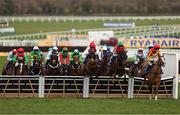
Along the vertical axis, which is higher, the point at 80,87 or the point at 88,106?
the point at 80,87

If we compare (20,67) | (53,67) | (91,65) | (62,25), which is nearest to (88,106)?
(91,65)

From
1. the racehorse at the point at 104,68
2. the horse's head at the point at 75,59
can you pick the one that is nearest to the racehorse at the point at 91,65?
the racehorse at the point at 104,68

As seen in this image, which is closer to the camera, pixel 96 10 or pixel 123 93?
pixel 123 93

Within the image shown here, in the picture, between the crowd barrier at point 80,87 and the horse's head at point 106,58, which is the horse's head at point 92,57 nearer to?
the crowd barrier at point 80,87

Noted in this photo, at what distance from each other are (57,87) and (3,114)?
3880mm

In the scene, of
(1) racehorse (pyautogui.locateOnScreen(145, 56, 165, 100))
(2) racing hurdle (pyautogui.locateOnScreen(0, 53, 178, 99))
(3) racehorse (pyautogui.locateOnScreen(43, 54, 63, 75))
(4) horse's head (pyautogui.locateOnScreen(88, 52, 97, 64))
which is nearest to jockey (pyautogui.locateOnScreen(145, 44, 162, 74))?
(1) racehorse (pyautogui.locateOnScreen(145, 56, 165, 100))

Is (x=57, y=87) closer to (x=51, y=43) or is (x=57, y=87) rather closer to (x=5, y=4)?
(x=51, y=43)

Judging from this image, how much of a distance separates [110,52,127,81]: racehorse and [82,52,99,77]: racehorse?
54cm

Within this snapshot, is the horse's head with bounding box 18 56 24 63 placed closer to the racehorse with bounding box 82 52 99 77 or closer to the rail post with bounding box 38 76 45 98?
the rail post with bounding box 38 76 45 98

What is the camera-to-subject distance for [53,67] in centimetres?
1852

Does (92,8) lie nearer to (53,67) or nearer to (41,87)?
(53,67)

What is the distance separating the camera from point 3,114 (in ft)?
45.9

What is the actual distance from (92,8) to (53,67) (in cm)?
6576

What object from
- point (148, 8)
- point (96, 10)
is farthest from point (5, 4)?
point (148, 8)
